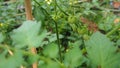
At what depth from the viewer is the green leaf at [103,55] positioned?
21.0 inches

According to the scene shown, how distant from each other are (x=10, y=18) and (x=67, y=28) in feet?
1.30

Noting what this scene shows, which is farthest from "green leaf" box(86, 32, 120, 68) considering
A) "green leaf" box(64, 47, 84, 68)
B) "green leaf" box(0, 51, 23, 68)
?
"green leaf" box(0, 51, 23, 68)

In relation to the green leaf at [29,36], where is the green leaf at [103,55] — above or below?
below

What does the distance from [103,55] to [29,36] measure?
0.43 feet

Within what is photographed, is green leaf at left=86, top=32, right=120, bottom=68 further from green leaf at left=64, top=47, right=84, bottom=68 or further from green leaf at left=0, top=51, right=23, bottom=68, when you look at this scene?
green leaf at left=0, top=51, right=23, bottom=68

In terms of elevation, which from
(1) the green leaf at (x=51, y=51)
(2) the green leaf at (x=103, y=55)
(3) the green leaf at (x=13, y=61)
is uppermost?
(3) the green leaf at (x=13, y=61)

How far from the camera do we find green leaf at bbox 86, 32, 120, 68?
535 mm

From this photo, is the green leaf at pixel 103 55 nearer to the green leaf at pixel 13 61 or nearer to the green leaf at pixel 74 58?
the green leaf at pixel 74 58

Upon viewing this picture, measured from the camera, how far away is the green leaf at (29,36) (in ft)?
1.73

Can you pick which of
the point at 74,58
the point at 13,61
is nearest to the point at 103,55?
the point at 74,58

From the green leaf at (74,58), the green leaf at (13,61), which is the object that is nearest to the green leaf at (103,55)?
the green leaf at (74,58)

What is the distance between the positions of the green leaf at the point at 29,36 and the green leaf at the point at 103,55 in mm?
88

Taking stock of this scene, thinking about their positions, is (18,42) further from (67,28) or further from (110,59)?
(67,28)

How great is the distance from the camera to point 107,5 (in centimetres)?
231
